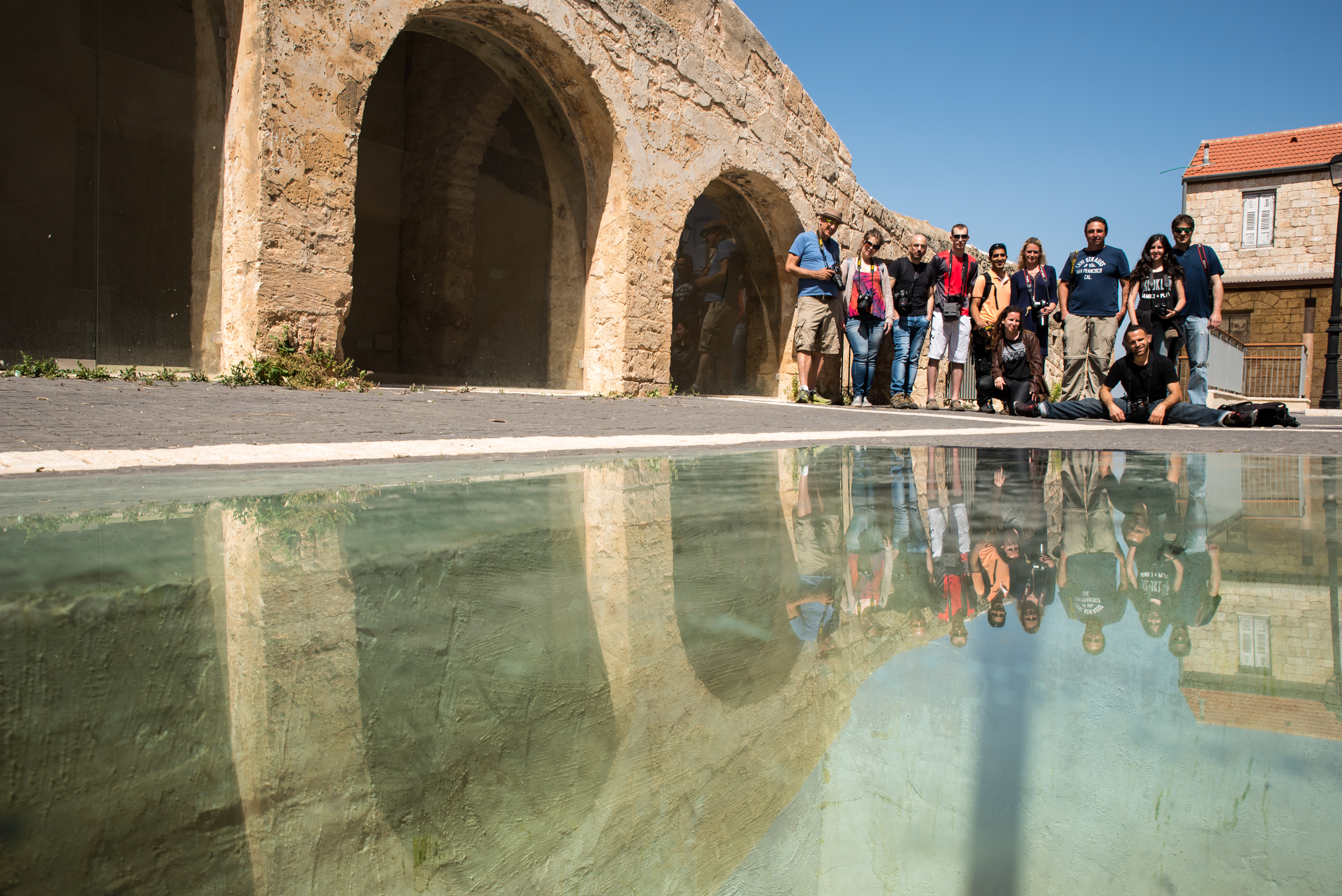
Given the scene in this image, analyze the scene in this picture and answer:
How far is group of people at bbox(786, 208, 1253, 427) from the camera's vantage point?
23.8 feet

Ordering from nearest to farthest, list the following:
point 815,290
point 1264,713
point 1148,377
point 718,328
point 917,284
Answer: point 1264,713 < point 1148,377 < point 917,284 < point 815,290 < point 718,328

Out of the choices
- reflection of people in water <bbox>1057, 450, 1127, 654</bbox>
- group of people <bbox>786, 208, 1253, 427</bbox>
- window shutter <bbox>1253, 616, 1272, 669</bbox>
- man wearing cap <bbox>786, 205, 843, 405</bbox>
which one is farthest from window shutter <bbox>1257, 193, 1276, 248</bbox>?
window shutter <bbox>1253, 616, 1272, 669</bbox>

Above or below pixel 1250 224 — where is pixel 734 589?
below

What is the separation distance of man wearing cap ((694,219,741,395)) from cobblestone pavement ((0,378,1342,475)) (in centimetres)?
437

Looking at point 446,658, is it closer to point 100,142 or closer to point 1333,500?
point 1333,500

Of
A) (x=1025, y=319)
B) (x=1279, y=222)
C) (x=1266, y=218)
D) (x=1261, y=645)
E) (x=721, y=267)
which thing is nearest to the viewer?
(x=1261, y=645)

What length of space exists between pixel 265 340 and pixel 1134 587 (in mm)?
5290

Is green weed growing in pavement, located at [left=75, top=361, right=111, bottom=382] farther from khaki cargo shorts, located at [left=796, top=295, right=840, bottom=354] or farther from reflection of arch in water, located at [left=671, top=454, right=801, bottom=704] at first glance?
khaki cargo shorts, located at [left=796, top=295, right=840, bottom=354]

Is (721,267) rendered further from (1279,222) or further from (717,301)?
(1279,222)

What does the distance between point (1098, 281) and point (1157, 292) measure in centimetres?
51

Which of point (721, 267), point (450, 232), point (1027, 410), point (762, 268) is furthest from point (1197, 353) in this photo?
point (450, 232)

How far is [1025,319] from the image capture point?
27.6 ft

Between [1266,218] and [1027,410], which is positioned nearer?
[1027,410]

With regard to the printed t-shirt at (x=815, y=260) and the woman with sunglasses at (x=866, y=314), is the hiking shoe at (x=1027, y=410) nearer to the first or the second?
the woman with sunglasses at (x=866, y=314)
